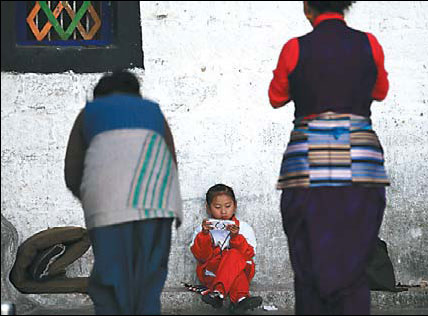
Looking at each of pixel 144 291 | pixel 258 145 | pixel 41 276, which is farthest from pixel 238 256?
pixel 144 291

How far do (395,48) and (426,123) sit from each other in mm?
563

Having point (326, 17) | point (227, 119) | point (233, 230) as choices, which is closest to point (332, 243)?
point (326, 17)

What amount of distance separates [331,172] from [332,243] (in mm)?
313

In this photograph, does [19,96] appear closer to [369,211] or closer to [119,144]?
[119,144]

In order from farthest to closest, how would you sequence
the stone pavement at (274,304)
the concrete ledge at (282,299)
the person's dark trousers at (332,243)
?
the concrete ledge at (282,299) → the stone pavement at (274,304) → the person's dark trousers at (332,243)

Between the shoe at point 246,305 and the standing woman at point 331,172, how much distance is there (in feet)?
5.22

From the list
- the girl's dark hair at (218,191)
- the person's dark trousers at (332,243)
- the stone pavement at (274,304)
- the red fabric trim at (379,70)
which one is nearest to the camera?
the person's dark trousers at (332,243)

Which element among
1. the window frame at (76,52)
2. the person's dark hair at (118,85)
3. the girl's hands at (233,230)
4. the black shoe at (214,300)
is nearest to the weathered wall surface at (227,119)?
the window frame at (76,52)

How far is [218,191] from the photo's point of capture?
19.2ft

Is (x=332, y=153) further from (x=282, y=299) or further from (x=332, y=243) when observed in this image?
(x=282, y=299)

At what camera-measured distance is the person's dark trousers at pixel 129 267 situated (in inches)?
151

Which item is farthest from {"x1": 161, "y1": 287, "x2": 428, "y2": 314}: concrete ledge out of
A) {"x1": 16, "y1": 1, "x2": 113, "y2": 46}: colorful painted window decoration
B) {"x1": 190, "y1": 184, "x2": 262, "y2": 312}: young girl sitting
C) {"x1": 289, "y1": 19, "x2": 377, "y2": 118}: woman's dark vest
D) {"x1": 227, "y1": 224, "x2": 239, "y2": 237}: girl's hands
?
{"x1": 289, "y1": 19, "x2": 377, "y2": 118}: woman's dark vest

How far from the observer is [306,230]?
152 inches

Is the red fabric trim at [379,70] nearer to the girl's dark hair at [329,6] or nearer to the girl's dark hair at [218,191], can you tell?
the girl's dark hair at [329,6]
